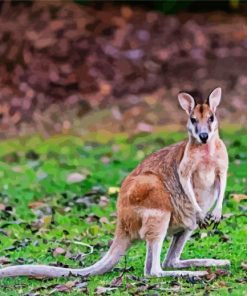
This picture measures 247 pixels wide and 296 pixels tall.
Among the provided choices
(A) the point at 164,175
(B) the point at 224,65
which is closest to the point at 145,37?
(B) the point at 224,65

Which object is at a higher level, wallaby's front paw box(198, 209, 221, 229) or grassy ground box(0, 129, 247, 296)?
wallaby's front paw box(198, 209, 221, 229)

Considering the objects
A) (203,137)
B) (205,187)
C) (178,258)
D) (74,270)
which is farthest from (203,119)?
(74,270)

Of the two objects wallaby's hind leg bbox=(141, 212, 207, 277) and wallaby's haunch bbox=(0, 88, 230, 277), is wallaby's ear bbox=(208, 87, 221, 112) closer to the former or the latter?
wallaby's haunch bbox=(0, 88, 230, 277)

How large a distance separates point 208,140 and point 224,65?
842 cm

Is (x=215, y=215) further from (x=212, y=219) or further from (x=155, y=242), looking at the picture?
(x=155, y=242)

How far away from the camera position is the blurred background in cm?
1383

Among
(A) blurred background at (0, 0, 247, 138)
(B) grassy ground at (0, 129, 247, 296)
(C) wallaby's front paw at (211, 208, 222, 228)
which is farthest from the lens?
(A) blurred background at (0, 0, 247, 138)

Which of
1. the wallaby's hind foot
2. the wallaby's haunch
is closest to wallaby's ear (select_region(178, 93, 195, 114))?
the wallaby's haunch

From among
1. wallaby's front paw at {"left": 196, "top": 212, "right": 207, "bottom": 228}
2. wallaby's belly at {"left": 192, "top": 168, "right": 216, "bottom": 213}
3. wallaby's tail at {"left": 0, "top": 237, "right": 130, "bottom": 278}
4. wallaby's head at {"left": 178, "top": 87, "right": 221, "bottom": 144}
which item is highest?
→ wallaby's head at {"left": 178, "top": 87, "right": 221, "bottom": 144}

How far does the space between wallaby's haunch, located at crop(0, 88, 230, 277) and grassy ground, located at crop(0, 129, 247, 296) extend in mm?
106

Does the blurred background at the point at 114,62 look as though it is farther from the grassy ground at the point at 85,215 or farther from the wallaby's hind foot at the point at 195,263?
the wallaby's hind foot at the point at 195,263

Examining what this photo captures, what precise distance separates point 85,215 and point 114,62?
610 cm

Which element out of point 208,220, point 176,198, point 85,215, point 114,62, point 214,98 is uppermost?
point 214,98

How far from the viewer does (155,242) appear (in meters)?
6.38
